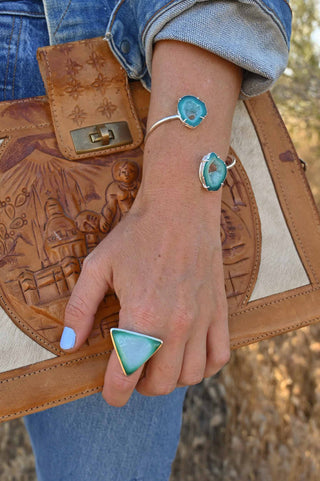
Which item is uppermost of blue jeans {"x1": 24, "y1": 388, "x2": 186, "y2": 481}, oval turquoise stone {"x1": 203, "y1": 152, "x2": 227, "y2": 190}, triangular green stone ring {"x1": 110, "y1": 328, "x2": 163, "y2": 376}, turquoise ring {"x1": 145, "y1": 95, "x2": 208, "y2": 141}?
turquoise ring {"x1": 145, "y1": 95, "x2": 208, "y2": 141}

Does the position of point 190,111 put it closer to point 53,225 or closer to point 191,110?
point 191,110

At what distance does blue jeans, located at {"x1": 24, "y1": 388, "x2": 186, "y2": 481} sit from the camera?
3.93 feet

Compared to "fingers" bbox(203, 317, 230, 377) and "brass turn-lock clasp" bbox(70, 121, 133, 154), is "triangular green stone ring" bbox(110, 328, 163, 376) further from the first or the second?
"brass turn-lock clasp" bbox(70, 121, 133, 154)

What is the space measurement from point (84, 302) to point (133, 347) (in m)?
0.14

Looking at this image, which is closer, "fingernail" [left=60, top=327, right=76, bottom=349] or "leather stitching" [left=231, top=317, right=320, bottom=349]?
"fingernail" [left=60, top=327, right=76, bottom=349]

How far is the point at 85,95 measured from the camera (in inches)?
45.6

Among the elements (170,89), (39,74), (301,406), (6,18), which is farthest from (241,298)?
(301,406)

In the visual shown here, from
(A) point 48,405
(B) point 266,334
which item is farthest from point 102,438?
(B) point 266,334

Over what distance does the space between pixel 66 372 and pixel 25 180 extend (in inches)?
17.1

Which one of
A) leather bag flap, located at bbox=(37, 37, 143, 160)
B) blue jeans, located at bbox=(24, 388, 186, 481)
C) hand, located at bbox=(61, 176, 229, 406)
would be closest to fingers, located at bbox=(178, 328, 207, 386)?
hand, located at bbox=(61, 176, 229, 406)

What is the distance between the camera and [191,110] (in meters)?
0.94

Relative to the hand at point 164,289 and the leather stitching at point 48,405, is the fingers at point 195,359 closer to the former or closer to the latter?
the hand at point 164,289

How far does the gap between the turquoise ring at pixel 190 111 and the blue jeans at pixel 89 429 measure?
0.36 m

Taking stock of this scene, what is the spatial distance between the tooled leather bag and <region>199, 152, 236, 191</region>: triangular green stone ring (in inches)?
9.7
